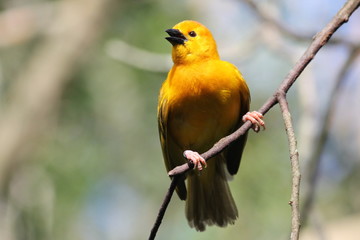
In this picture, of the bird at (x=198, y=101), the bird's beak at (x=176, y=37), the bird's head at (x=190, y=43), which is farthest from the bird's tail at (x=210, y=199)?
the bird's beak at (x=176, y=37)

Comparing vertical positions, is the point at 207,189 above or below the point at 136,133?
below

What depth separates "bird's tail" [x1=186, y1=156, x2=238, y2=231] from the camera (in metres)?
4.99

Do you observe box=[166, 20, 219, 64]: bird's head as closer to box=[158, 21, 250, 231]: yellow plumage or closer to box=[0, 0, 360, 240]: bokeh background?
box=[158, 21, 250, 231]: yellow plumage

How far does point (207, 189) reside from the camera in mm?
5105

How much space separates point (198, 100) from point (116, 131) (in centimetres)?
551

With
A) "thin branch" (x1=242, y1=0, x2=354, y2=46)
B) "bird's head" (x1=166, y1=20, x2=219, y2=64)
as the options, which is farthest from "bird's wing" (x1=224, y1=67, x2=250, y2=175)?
"thin branch" (x1=242, y1=0, x2=354, y2=46)

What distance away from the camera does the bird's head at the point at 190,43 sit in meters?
4.59

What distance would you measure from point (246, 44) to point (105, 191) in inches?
164

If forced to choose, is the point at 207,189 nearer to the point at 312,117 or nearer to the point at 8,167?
the point at 312,117

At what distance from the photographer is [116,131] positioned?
31.9 feet

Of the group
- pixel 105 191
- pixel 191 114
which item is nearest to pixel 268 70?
pixel 105 191

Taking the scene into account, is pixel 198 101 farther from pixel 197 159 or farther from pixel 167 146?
pixel 197 159

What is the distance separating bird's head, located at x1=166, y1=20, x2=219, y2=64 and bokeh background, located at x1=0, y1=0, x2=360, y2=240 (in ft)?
5.32

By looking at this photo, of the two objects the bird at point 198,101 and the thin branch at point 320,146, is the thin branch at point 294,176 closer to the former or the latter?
the bird at point 198,101
